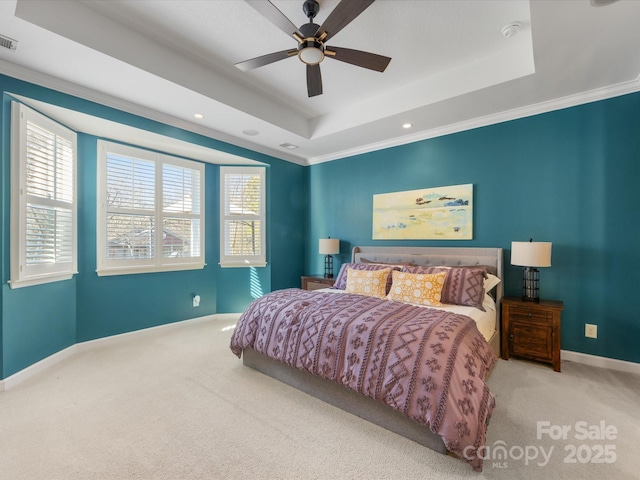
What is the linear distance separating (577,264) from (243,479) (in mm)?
3624

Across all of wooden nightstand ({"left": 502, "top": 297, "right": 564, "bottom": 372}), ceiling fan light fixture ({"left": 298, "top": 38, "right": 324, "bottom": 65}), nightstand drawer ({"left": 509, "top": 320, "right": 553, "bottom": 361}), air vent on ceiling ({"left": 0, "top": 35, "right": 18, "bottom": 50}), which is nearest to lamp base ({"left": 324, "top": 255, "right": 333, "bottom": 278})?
wooden nightstand ({"left": 502, "top": 297, "right": 564, "bottom": 372})

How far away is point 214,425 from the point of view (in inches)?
81.4

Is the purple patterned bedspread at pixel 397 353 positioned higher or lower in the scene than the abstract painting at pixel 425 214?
lower

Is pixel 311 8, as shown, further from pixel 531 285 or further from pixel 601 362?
pixel 601 362

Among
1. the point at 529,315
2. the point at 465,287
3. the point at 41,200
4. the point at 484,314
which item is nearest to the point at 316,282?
the point at 465,287

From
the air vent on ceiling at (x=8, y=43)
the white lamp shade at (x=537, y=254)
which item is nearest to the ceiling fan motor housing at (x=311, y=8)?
the air vent on ceiling at (x=8, y=43)

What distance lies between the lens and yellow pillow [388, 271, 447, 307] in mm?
3043

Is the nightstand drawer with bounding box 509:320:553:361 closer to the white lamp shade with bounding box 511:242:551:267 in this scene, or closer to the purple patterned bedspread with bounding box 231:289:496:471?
the white lamp shade with bounding box 511:242:551:267

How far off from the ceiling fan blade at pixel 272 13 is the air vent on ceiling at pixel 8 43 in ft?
6.32

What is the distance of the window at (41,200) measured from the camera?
264 centimetres

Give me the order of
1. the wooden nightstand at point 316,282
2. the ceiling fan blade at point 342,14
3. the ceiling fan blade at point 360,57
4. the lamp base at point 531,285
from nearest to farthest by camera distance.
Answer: the ceiling fan blade at point 342,14, the ceiling fan blade at point 360,57, the lamp base at point 531,285, the wooden nightstand at point 316,282

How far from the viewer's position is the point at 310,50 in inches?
83.7

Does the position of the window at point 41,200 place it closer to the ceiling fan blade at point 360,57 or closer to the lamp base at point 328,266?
the ceiling fan blade at point 360,57

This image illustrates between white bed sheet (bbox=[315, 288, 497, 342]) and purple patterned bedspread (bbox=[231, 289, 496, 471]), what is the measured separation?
0.46 m
